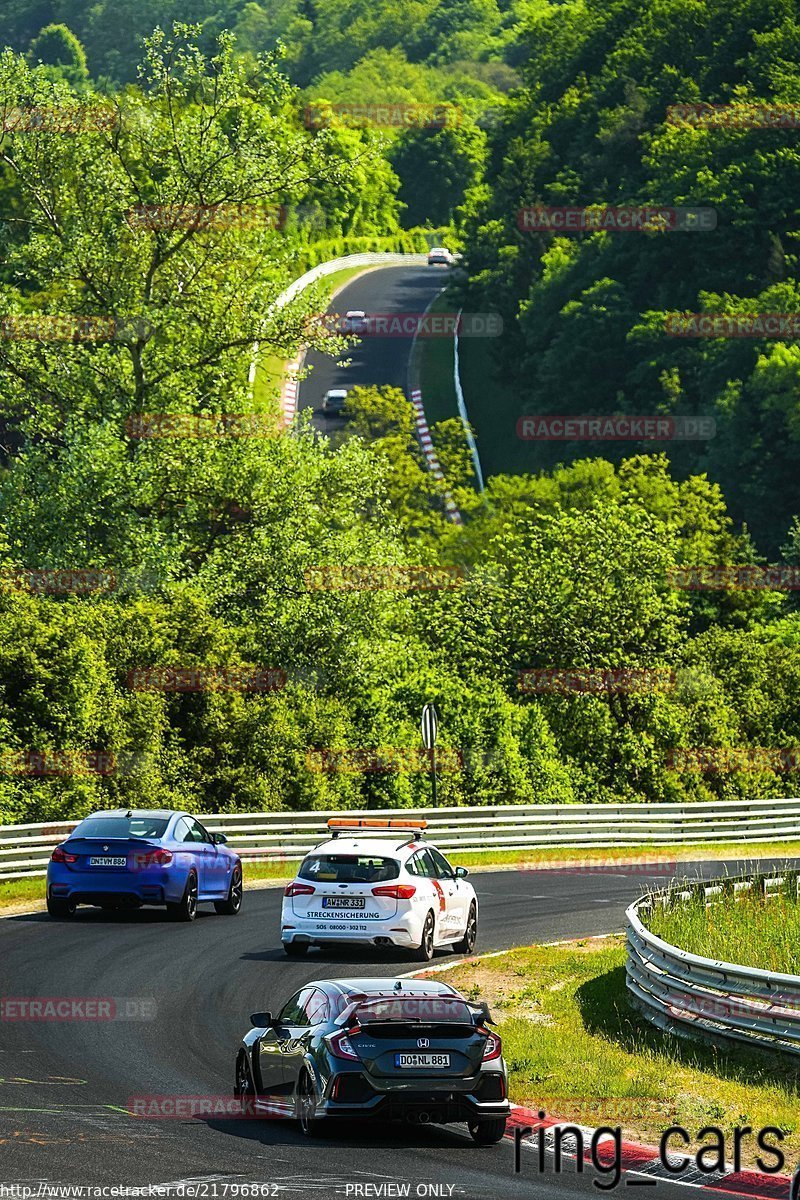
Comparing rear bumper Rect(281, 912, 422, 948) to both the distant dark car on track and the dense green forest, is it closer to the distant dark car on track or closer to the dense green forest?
the distant dark car on track

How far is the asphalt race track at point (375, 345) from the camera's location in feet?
373

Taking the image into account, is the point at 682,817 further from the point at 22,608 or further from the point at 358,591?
the point at 22,608

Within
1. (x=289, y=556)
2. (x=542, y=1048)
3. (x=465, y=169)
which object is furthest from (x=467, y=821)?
(x=465, y=169)

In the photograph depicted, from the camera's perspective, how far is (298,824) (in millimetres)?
35031

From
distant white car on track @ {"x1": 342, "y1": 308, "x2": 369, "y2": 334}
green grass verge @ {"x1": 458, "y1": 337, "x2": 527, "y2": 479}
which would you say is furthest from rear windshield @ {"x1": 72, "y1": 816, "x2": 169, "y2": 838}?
distant white car on track @ {"x1": 342, "y1": 308, "x2": 369, "y2": 334}

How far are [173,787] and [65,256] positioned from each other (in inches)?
554

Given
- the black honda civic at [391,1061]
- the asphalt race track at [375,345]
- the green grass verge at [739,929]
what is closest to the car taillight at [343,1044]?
the black honda civic at [391,1061]

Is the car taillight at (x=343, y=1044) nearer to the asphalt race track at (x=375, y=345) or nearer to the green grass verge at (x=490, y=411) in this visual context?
the asphalt race track at (x=375, y=345)

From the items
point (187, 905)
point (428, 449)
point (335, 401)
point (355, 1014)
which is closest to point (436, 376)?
point (428, 449)

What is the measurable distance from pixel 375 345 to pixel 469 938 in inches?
4276

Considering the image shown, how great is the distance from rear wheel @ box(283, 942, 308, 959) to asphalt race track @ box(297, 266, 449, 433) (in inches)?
3200

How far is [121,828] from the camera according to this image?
23.6 metres

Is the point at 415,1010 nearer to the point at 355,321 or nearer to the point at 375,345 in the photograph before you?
the point at 355,321

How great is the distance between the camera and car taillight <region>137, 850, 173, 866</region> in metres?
23.2
